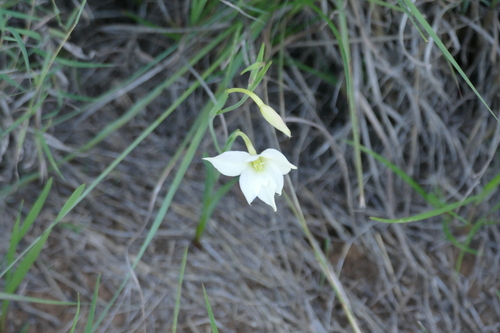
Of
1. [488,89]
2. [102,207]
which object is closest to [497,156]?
[488,89]

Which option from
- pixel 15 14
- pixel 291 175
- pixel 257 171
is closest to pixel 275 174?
pixel 257 171

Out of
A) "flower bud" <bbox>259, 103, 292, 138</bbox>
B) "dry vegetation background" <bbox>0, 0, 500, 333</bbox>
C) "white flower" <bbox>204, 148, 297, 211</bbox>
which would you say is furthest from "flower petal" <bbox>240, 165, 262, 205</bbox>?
"dry vegetation background" <bbox>0, 0, 500, 333</bbox>

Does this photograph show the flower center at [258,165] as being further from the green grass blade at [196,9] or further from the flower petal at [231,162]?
the green grass blade at [196,9]

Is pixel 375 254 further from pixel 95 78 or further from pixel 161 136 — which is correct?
pixel 95 78

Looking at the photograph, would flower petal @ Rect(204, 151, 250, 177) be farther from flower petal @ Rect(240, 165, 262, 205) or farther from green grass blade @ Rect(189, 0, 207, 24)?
green grass blade @ Rect(189, 0, 207, 24)

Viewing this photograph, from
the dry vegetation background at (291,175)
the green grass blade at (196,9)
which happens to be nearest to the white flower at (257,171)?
the dry vegetation background at (291,175)

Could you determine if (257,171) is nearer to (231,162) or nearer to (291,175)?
(231,162)
